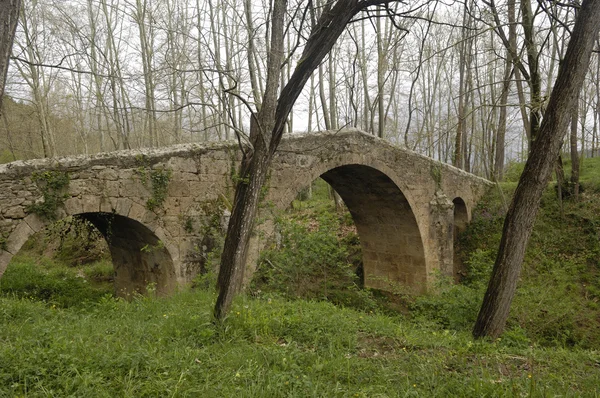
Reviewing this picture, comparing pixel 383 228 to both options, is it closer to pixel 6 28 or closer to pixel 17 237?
pixel 17 237

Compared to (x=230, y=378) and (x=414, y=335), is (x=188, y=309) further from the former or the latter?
(x=414, y=335)

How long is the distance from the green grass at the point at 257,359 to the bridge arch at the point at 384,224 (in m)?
6.02

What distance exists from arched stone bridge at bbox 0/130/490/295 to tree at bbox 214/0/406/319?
6.72ft

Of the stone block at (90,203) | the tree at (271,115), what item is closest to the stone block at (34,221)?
the stone block at (90,203)

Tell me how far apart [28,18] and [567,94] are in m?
13.7

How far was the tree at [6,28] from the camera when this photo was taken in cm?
268

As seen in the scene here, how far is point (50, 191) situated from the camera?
4.96 m

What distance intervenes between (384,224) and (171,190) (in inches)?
277

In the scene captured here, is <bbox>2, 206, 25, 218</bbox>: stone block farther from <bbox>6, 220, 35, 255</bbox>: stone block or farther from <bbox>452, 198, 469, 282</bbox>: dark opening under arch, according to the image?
<bbox>452, 198, 469, 282</bbox>: dark opening under arch

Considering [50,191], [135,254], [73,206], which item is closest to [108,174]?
[73,206]

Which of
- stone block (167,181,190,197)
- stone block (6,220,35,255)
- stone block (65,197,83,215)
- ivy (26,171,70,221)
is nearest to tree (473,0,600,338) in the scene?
stone block (167,181,190,197)

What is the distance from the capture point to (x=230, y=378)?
2.82 metres

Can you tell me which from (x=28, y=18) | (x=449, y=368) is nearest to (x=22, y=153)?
(x=28, y=18)

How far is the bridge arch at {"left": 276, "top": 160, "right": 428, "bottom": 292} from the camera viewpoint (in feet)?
33.6
